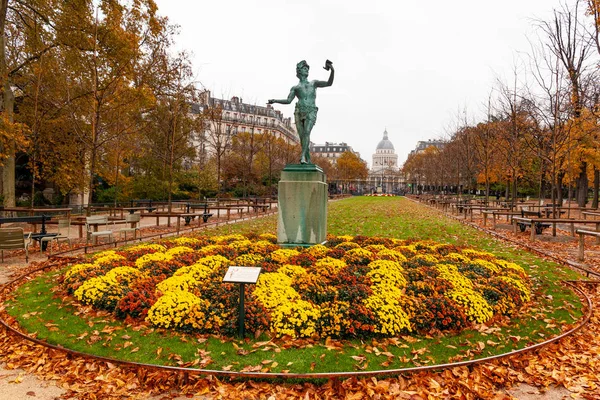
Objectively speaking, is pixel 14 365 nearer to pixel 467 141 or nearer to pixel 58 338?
pixel 58 338

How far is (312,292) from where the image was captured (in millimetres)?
6164

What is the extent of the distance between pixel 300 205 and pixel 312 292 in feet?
12.8

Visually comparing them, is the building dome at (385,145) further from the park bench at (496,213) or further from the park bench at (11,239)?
the park bench at (11,239)

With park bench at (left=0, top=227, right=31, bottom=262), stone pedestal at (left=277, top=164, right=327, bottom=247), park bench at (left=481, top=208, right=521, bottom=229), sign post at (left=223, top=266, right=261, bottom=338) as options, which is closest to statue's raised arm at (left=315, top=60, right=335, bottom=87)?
stone pedestal at (left=277, top=164, right=327, bottom=247)

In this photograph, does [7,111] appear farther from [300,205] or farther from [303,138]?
[300,205]

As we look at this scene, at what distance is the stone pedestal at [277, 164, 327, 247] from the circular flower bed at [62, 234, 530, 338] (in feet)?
3.80

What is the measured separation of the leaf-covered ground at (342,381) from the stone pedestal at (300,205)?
5825mm

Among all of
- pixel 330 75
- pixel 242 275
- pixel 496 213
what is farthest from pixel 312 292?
pixel 496 213

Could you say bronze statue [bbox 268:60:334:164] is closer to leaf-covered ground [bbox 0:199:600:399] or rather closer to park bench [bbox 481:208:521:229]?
leaf-covered ground [bbox 0:199:600:399]

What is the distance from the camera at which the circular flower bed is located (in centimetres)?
535

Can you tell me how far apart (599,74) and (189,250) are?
844 inches

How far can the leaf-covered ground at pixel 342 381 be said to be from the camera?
4.01 metres

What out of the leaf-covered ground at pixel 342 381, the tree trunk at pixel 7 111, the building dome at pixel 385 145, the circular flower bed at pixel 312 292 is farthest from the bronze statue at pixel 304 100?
the building dome at pixel 385 145

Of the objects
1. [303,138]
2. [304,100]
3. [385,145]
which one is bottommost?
[303,138]
